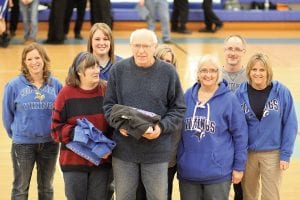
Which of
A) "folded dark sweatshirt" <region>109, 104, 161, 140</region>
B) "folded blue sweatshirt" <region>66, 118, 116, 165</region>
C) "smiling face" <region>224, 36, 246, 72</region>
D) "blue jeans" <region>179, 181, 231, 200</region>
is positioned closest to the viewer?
"folded dark sweatshirt" <region>109, 104, 161, 140</region>

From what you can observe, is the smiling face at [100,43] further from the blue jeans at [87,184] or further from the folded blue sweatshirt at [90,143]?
the blue jeans at [87,184]

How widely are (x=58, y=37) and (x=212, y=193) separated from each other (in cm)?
836

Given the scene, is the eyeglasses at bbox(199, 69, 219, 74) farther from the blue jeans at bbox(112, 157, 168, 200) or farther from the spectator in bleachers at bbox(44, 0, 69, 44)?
the spectator in bleachers at bbox(44, 0, 69, 44)

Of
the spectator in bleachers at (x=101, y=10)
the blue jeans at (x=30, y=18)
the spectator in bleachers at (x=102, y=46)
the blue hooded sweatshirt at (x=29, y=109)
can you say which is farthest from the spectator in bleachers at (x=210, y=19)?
the blue hooded sweatshirt at (x=29, y=109)

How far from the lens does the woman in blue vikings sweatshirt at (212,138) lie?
12.5 ft

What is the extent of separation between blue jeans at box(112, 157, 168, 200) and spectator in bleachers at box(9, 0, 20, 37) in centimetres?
920

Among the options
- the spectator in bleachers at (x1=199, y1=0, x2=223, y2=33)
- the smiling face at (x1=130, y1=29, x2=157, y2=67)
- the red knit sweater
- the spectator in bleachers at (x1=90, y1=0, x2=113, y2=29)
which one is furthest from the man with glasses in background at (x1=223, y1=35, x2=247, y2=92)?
the spectator in bleachers at (x1=199, y1=0, x2=223, y2=33)

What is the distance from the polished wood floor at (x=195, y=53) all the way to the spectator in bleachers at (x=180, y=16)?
282mm

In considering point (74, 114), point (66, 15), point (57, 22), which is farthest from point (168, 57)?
point (66, 15)

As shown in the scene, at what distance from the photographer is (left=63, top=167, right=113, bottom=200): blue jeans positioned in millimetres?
3873

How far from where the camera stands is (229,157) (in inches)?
152

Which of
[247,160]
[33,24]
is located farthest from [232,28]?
[247,160]

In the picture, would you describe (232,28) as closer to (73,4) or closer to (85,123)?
(73,4)

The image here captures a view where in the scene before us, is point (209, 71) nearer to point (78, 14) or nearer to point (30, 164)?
point (30, 164)
